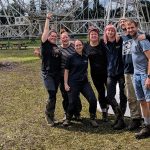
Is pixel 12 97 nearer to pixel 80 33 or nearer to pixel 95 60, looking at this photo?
pixel 95 60

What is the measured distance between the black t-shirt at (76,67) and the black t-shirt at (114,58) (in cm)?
52

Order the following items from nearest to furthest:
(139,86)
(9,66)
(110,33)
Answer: (139,86) → (110,33) → (9,66)

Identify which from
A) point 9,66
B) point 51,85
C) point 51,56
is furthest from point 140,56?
point 9,66

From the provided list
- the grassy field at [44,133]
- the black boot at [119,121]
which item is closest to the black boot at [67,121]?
the grassy field at [44,133]

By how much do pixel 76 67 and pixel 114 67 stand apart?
2.52 feet

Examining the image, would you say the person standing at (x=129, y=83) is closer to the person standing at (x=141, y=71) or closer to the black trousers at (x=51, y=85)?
the person standing at (x=141, y=71)

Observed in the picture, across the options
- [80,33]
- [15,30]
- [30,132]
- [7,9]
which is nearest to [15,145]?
[30,132]

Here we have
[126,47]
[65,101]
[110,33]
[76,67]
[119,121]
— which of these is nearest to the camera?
[126,47]

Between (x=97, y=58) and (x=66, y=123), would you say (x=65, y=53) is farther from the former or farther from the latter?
(x=66, y=123)

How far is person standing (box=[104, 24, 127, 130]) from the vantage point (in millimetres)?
9547

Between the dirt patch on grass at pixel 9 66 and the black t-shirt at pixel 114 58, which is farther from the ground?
the black t-shirt at pixel 114 58

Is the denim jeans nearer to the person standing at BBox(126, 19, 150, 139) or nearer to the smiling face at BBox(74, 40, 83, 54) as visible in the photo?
the person standing at BBox(126, 19, 150, 139)

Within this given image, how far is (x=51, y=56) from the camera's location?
9961 mm

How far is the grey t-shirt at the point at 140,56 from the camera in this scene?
864 cm
